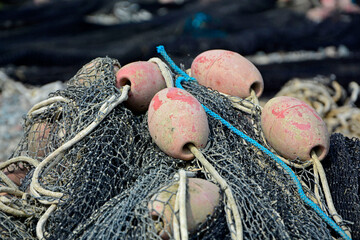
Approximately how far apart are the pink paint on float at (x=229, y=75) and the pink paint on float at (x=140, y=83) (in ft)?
0.98

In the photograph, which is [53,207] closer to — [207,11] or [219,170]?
[219,170]

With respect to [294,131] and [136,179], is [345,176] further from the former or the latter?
[136,179]

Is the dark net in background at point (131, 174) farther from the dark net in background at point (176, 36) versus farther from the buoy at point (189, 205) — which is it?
the dark net in background at point (176, 36)

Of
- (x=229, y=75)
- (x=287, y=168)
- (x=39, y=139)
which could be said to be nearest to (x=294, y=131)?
(x=287, y=168)

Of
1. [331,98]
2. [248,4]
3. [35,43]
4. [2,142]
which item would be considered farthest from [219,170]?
[248,4]

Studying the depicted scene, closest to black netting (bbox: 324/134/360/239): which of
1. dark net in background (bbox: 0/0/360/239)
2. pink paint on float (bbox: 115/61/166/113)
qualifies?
dark net in background (bbox: 0/0/360/239)

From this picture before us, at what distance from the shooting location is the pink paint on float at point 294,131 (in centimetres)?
207

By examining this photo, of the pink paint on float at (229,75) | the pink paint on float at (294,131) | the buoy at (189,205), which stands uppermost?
the pink paint on float at (229,75)

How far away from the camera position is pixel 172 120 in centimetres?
193

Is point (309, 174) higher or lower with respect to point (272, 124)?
lower

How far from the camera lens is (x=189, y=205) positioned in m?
1.64

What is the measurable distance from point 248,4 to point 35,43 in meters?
3.44

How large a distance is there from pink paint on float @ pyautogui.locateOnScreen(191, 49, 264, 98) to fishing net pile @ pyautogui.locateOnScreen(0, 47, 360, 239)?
8 centimetres

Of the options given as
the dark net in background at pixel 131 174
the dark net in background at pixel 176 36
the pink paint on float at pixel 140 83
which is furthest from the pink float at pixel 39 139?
the dark net in background at pixel 176 36
